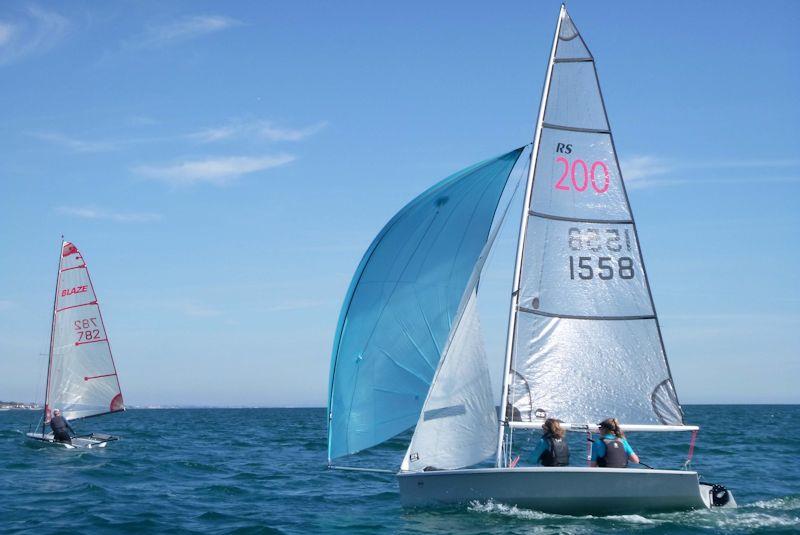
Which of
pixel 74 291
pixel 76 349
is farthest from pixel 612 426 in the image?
pixel 76 349

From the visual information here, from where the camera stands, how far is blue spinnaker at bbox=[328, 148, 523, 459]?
1302cm

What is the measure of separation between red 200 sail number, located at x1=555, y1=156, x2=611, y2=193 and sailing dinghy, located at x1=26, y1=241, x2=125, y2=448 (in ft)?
64.9

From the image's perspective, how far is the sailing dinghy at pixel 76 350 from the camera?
2847cm

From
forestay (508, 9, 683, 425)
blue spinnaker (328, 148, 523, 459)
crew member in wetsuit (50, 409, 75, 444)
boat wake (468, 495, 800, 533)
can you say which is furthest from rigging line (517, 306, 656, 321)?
crew member in wetsuit (50, 409, 75, 444)

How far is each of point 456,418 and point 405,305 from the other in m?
1.83

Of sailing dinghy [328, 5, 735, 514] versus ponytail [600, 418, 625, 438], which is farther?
sailing dinghy [328, 5, 735, 514]

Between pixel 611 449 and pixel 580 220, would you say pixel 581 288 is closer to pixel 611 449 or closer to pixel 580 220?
pixel 580 220

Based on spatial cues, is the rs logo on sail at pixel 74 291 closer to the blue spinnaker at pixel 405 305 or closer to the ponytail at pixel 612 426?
the blue spinnaker at pixel 405 305

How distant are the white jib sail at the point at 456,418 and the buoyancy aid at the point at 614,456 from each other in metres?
1.62

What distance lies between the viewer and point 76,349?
28812 millimetres

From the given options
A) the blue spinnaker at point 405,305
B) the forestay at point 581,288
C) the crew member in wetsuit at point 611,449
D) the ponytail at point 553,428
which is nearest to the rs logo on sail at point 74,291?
the blue spinnaker at point 405,305

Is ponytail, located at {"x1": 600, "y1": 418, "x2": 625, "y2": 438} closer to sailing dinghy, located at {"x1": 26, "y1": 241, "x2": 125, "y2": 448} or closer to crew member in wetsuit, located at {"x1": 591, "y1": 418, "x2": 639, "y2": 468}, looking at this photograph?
crew member in wetsuit, located at {"x1": 591, "y1": 418, "x2": 639, "y2": 468}

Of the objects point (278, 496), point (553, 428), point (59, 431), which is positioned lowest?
point (278, 496)

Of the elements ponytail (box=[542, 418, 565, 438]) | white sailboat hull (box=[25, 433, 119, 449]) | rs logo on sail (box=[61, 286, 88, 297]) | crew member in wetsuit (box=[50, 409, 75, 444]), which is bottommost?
white sailboat hull (box=[25, 433, 119, 449])
